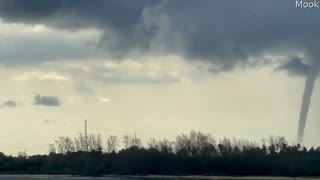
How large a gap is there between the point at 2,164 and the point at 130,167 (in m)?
44.7

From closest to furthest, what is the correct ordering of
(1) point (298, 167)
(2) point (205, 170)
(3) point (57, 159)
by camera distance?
(1) point (298, 167) → (2) point (205, 170) → (3) point (57, 159)

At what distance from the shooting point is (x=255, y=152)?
154m

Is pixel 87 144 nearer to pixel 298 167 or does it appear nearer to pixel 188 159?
pixel 188 159

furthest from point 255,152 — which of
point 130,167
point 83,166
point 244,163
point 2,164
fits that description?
point 2,164

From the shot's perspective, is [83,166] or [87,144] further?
[87,144]

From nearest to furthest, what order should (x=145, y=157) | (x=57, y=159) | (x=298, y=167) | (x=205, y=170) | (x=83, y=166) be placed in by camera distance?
(x=298, y=167) < (x=205, y=170) < (x=145, y=157) < (x=83, y=166) < (x=57, y=159)

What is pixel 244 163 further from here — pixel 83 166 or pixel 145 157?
pixel 83 166

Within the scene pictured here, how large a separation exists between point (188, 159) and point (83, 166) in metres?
28.4

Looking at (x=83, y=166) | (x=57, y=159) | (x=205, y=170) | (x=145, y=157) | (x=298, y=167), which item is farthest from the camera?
(x=57, y=159)

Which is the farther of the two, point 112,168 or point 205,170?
point 112,168

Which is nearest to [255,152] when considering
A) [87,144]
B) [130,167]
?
[130,167]

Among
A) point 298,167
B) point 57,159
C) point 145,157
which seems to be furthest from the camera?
point 57,159

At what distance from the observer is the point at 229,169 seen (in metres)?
151

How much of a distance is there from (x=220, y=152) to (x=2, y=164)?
59.8 metres
